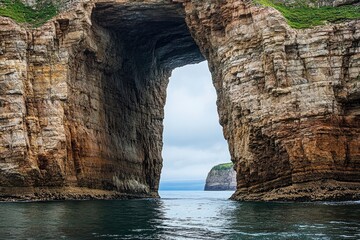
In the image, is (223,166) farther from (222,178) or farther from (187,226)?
(187,226)

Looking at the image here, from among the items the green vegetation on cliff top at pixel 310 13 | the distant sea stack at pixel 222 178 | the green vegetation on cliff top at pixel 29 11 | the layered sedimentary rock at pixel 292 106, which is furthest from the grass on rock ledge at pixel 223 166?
the green vegetation on cliff top at pixel 310 13

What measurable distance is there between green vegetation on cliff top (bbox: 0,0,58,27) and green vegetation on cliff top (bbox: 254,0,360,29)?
78.1ft

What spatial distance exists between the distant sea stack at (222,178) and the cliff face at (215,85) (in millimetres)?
111792

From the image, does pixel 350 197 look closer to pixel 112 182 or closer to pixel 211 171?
pixel 112 182

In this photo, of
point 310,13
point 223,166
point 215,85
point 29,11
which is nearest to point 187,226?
point 310,13

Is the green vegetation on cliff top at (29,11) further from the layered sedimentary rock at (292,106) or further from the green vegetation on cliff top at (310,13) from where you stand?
the green vegetation on cliff top at (310,13)

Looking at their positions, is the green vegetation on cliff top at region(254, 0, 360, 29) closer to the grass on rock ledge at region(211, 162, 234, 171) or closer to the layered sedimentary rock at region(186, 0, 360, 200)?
the layered sedimentary rock at region(186, 0, 360, 200)

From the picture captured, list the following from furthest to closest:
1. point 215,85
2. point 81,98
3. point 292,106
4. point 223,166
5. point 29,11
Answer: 1. point 223,166
2. point 215,85
3. point 29,11
4. point 81,98
5. point 292,106

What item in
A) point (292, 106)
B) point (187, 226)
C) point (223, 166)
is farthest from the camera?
point (223, 166)

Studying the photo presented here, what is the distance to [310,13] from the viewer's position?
53750 millimetres

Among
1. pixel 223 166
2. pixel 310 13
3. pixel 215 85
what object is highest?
pixel 310 13

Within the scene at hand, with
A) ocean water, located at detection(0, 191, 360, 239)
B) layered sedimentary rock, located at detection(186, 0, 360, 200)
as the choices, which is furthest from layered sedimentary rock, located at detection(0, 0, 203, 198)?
ocean water, located at detection(0, 191, 360, 239)

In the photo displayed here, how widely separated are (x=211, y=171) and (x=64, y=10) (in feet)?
464

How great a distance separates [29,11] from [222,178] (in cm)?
13180
